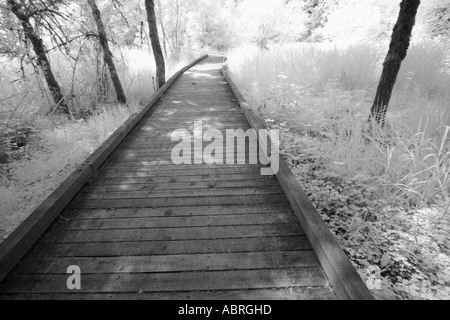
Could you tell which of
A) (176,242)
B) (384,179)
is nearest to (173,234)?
(176,242)

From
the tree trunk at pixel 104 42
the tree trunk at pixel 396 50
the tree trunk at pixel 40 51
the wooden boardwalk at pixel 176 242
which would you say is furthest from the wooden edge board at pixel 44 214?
the tree trunk at pixel 104 42

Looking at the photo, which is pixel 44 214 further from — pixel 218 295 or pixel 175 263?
pixel 218 295

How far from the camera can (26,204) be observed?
10.9 feet

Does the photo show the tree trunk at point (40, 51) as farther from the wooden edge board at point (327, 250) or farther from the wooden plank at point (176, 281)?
the wooden edge board at point (327, 250)

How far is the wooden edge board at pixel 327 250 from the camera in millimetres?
1459

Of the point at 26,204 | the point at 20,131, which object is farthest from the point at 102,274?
the point at 20,131

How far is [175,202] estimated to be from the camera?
267 centimetres

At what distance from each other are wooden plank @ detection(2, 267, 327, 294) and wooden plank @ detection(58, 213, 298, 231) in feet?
1.79

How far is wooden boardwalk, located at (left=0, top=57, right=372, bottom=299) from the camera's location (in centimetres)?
173

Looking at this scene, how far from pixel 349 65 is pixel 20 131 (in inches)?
363

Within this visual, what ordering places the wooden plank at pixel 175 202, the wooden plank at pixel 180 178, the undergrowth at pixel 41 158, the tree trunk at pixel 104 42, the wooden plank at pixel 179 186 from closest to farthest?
the wooden plank at pixel 175 202
the wooden plank at pixel 179 186
the wooden plank at pixel 180 178
the undergrowth at pixel 41 158
the tree trunk at pixel 104 42

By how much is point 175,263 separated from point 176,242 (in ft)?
0.78

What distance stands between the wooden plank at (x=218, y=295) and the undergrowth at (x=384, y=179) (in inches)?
19.4

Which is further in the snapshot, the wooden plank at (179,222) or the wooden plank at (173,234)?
the wooden plank at (179,222)
